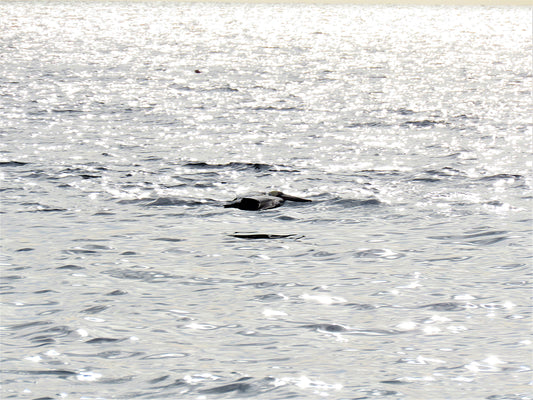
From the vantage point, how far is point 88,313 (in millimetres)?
15094

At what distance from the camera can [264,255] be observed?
1858 centimetres

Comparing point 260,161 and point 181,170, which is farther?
point 260,161

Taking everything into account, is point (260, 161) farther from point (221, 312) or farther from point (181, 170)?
point (221, 312)

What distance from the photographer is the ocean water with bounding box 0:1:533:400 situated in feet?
42.1

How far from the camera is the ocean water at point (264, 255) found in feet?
42.1

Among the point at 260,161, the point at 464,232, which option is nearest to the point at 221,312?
the point at 464,232

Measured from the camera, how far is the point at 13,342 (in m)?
A: 13.7

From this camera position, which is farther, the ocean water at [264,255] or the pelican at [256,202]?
the pelican at [256,202]

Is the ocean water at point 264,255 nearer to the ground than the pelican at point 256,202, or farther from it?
nearer to the ground

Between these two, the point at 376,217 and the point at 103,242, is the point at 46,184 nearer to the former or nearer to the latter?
the point at 103,242

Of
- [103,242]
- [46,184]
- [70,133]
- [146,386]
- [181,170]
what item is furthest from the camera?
[70,133]

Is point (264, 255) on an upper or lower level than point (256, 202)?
lower

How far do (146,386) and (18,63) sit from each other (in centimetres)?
6403

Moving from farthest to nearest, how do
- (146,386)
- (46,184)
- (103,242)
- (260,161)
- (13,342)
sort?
(260,161)
(46,184)
(103,242)
(13,342)
(146,386)
